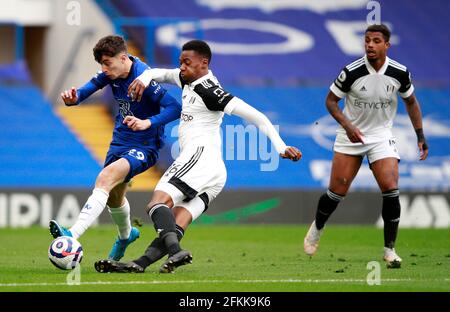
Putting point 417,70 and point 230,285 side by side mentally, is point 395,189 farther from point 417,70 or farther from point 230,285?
point 417,70

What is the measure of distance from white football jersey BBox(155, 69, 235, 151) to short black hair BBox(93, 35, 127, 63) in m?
0.67

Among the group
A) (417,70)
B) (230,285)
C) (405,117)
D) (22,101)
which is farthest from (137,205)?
(230,285)

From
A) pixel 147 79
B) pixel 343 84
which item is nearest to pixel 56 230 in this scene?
pixel 147 79

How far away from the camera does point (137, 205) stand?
18656 millimetres

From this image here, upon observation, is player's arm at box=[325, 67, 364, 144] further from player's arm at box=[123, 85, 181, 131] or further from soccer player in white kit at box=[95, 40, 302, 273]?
player's arm at box=[123, 85, 181, 131]

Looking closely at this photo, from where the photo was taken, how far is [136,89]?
30.9 feet

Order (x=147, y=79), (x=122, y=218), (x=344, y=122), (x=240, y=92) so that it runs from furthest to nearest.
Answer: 1. (x=240, y=92)
2. (x=344, y=122)
3. (x=122, y=218)
4. (x=147, y=79)

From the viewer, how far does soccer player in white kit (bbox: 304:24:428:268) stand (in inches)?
420

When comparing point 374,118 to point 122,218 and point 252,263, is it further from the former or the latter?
point 122,218

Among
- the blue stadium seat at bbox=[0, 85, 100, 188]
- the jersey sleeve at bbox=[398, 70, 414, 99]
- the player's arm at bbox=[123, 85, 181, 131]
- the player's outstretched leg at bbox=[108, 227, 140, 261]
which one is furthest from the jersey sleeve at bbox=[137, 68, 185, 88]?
the blue stadium seat at bbox=[0, 85, 100, 188]

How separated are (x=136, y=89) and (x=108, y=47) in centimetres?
50

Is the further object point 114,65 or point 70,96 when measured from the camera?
point 70,96

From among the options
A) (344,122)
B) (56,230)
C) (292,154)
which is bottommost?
(56,230)

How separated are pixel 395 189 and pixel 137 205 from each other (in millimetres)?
8589
